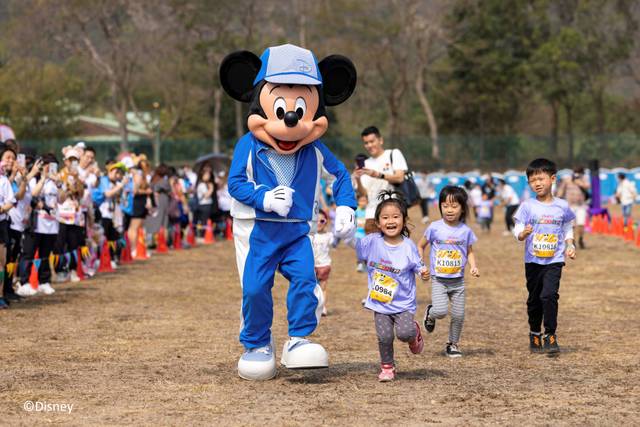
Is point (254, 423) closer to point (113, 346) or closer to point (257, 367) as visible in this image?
point (257, 367)

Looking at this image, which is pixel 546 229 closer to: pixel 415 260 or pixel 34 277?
pixel 415 260

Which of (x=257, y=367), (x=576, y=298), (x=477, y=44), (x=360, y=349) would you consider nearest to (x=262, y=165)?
(x=257, y=367)

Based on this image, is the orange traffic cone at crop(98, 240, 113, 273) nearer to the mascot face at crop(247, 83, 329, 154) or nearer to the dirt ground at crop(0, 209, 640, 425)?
the dirt ground at crop(0, 209, 640, 425)

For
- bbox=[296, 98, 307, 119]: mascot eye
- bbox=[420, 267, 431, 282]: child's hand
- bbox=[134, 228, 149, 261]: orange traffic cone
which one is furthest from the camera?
bbox=[134, 228, 149, 261]: orange traffic cone

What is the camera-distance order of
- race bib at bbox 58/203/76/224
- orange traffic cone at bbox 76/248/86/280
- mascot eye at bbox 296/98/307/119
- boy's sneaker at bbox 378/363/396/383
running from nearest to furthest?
boy's sneaker at bbox 378/363/396/383 < mascot eye at bbox 296/98/307/119 < race bib at bbox 58/203/76/224 < orange traffic cone at bbox 76/248/86/280

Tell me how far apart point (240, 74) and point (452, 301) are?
2.64 metres

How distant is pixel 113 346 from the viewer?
32.4 feet

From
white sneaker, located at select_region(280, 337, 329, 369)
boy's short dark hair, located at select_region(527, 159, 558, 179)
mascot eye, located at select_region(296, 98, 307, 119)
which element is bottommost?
white sneaker, located at select_region(280, 337, 329, 369)

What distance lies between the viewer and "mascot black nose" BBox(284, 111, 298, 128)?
26.8 feet

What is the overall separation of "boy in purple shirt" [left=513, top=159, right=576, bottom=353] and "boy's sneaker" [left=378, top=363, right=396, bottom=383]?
195cm

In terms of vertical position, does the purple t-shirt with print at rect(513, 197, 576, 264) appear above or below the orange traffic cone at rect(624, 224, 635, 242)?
above

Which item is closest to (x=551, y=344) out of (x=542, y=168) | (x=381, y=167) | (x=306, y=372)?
(x=542, y=168)

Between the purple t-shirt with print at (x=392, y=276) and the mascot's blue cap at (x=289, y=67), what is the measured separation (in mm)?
1376

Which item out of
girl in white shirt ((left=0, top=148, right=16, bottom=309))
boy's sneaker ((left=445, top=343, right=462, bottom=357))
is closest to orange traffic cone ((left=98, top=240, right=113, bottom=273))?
girl in white shirt ((left=0, top=148, right=16, bottom=309))
